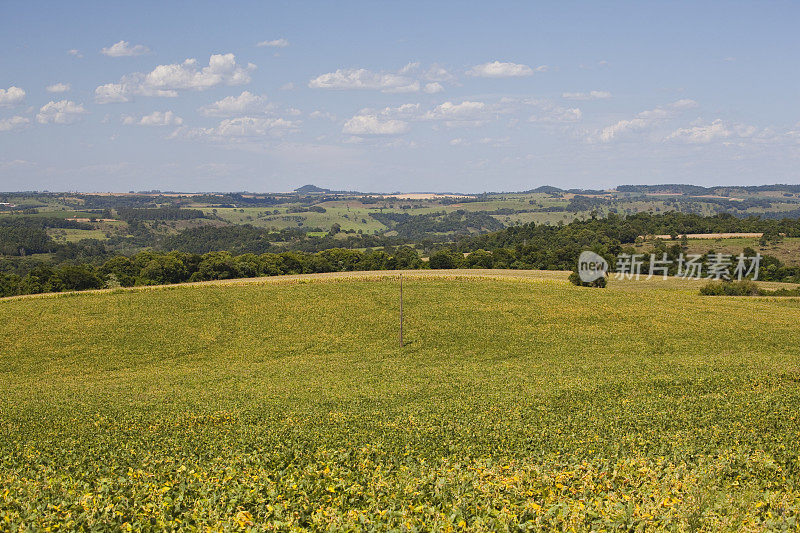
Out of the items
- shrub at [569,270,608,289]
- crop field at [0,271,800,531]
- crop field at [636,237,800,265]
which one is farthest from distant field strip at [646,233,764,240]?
crop field at [0,271,800,531]

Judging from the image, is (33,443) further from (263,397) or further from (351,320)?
(351,320)

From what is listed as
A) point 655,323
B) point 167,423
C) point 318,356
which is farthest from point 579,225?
point 167,423

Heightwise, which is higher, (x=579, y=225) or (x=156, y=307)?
(x=579, y=225)

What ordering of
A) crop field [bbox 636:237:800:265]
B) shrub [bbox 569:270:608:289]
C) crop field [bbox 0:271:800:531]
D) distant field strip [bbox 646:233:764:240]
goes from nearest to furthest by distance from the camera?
crop field [bbox 0:271:800:531] → shrub [bbox 569:270:608:289] → crop field [bbox 636:237:800:265] → distant field strip [bbox 646:233:764:240]

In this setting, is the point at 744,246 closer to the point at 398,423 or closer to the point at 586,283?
the point at 586,283

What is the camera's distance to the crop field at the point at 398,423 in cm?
1160

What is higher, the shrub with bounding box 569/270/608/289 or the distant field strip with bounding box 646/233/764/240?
the distant field strip with bounding box 646/233/764/240

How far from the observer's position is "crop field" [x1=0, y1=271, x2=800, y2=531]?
11.6 meters

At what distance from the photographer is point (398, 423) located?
22047 mm

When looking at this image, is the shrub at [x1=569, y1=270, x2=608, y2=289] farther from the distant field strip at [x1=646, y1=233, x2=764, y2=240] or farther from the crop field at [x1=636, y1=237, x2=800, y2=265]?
the distant field strip at [x1=646, y1=233, x2=764, y2=240]

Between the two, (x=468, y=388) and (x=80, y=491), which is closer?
(x=80, y=491)

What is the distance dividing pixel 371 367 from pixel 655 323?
131ft

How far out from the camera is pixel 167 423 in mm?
23938

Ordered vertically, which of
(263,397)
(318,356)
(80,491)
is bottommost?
(318,356)
